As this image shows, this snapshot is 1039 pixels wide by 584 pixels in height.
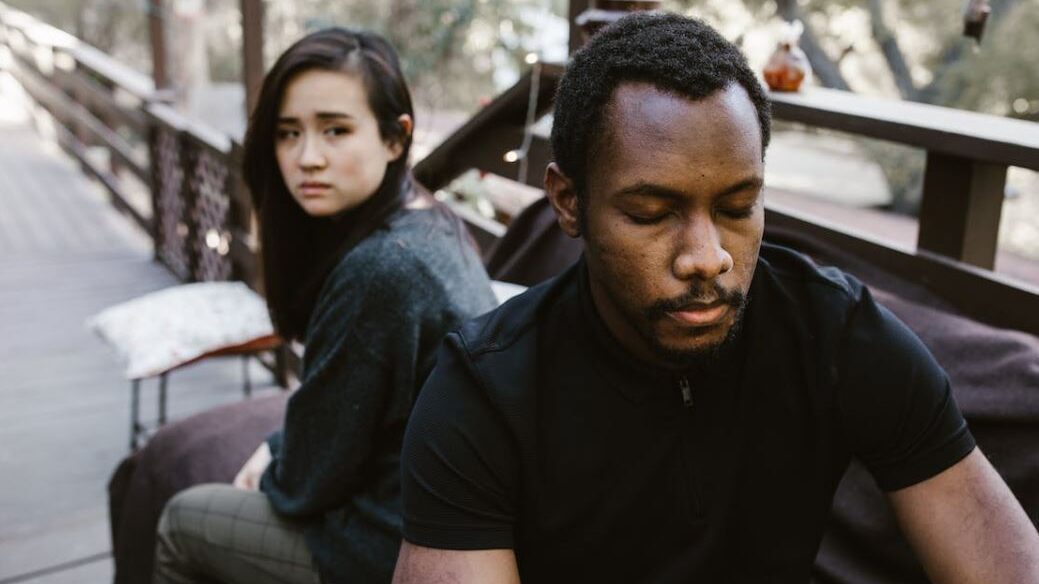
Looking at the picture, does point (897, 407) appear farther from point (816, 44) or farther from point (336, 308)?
point (816, 44)

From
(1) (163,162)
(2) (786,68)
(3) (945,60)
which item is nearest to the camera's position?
(2) (786,68)

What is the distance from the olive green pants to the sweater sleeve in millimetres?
84

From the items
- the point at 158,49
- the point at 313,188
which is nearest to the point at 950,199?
the point at 313,188

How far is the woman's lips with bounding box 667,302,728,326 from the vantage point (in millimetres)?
1081

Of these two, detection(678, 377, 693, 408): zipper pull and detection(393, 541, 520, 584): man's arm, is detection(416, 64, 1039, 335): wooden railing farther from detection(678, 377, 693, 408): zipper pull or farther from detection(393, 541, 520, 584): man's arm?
detection(393, 541, 520, 584): man's arm

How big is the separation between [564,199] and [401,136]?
35.9 inches

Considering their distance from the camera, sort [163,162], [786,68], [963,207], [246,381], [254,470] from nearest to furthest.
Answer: [963,207], [254,470], [786,68], [246,381], [163,162]

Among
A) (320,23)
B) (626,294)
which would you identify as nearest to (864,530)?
(626,294)

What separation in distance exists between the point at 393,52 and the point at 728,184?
1.18 meters

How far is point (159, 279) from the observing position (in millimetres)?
6094

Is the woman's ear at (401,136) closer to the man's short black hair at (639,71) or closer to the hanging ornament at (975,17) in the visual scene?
the man's short black hair at (639,71)

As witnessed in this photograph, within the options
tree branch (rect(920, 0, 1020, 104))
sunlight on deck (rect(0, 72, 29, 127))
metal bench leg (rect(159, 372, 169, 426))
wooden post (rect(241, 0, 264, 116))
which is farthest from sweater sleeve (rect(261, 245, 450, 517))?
sunlight on deck (rect(0, 72, 29, 127))

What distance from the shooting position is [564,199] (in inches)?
48.0

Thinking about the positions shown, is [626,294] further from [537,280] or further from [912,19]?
[912,19]
